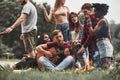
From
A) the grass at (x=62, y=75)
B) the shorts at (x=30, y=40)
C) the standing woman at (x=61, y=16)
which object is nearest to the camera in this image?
the grass at (x=62, y=75)

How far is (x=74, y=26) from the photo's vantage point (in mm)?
18109

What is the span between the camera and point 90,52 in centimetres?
1816

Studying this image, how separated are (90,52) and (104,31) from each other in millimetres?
342

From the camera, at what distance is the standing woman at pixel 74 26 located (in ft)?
59.4

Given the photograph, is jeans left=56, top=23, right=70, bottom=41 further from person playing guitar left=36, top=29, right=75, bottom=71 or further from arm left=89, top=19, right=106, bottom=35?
arm left=89, top=19, right=106, bottom=35

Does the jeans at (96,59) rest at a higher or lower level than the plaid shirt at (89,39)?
lower

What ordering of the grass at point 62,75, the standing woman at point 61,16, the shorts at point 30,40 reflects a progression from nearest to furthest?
the grass at point 62,75, the standing woman at point 61,16, the shorts at point 30,40

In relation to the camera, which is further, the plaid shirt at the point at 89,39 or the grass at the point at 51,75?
the plaid shirt at the point at 89,39

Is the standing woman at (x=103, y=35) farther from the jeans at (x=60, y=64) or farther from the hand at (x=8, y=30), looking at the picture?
the hand at (x=8, y=30)

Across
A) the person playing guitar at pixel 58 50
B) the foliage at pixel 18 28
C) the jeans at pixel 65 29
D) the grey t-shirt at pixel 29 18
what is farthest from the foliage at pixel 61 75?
the grey t-shirt at pixel 29 18

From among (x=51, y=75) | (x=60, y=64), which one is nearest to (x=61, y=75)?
(x=51, y=75)

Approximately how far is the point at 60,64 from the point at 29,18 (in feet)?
2.47

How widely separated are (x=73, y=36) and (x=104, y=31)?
16.6 inches

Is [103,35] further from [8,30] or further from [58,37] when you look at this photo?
[8,30]
